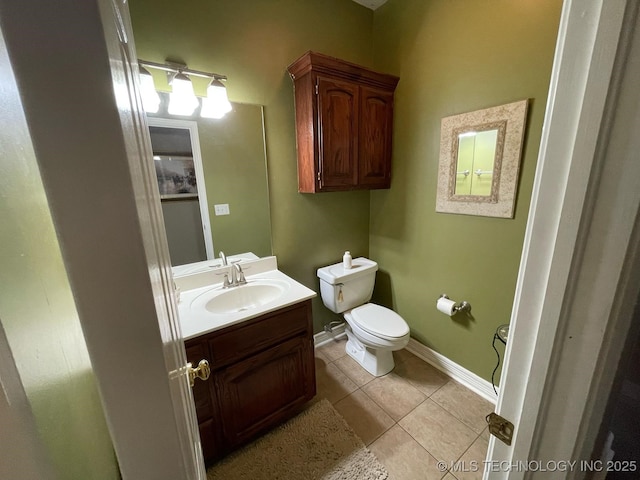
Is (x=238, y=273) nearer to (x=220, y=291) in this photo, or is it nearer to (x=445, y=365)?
(x=220, y=291)

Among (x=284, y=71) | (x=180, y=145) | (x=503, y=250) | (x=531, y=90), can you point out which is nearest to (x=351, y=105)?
(x=284, y=71)

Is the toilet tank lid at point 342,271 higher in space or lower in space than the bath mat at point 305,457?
higher

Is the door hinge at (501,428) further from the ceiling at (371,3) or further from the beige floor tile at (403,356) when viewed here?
the ceiling at (371,3)

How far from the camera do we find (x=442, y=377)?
1845 mm

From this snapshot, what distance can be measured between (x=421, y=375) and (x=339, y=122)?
1929 millimetres

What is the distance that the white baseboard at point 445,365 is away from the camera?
166 centimetres

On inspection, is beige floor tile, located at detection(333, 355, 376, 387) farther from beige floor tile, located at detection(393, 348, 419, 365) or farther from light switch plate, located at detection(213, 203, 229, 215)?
light switch plate, located at detection(213, 203, 229, 215)

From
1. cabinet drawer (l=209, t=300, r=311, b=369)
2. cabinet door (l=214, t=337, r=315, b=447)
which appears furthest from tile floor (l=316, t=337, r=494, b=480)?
cabinet drawer (l=209, t=300, r=311, b=369)

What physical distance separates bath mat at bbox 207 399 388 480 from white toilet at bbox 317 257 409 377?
1.66ft

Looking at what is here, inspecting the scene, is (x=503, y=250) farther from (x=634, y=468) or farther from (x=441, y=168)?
(x=634, y=468)

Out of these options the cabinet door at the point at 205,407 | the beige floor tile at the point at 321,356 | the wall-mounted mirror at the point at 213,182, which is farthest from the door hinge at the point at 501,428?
the beige floor tile at the point at 321,356

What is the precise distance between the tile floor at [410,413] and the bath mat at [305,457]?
83 millimetres

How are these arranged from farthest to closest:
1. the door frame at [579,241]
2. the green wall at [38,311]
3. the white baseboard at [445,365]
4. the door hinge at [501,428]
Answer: the white baseboard at [445,365]
the door hinge at [501,428]
the door frame at [579,241]
the green wall at [38,311]

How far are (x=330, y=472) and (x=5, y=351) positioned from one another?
1547 mm
